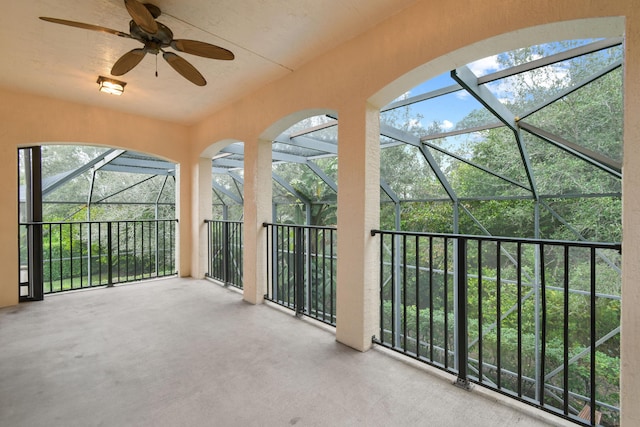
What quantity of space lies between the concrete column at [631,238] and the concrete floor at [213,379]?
416mm

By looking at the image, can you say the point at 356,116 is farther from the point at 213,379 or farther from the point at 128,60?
the point at 213,379

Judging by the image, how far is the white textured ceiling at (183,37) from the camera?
210 cm

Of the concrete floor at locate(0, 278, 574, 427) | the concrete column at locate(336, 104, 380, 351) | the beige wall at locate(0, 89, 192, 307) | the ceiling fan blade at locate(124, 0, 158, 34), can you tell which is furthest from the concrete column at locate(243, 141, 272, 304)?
the beige wall at locate(0, 89, 192, 307)

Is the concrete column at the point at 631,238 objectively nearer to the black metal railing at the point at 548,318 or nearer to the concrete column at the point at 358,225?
the concrete column at the point at 358,225

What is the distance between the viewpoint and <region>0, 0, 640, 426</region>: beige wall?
4.49ft

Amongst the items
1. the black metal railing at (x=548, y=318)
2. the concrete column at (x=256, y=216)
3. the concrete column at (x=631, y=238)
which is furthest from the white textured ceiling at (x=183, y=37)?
the black metal railing at (x=548, y=318)

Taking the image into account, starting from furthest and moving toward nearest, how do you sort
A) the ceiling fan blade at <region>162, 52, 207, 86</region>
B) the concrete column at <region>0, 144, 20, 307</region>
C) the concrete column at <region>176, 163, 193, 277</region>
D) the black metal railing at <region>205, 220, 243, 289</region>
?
the concrete column at <region>176, 163, 193, 277</region> → the black metal railing at <region>205, 220, 243, 289</region> → the concrete column at <region>0, 144, 20, 307</region> → the ceiling fan blade at <region>162, 52, 207, 86</region>

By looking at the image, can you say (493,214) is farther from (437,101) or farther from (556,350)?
(556,350)

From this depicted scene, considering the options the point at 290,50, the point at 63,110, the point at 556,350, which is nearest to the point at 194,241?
the point at 63,110

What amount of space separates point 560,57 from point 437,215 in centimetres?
347

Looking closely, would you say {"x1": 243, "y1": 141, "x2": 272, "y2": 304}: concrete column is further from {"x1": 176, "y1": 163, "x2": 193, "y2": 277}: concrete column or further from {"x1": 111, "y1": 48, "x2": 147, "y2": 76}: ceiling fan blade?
{"x1": 176, "y1": 163, "x2": 193, "y2": 277}: concrete column

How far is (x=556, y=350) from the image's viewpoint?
5.37m

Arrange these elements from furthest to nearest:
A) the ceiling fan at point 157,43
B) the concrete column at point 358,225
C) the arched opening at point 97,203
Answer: the arched opening at point 97,203
the concrete column at point 358,225
the ceiling fan at point 157,43

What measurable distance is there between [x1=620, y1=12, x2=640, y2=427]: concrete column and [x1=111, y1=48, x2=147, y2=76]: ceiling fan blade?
2.93 metres
